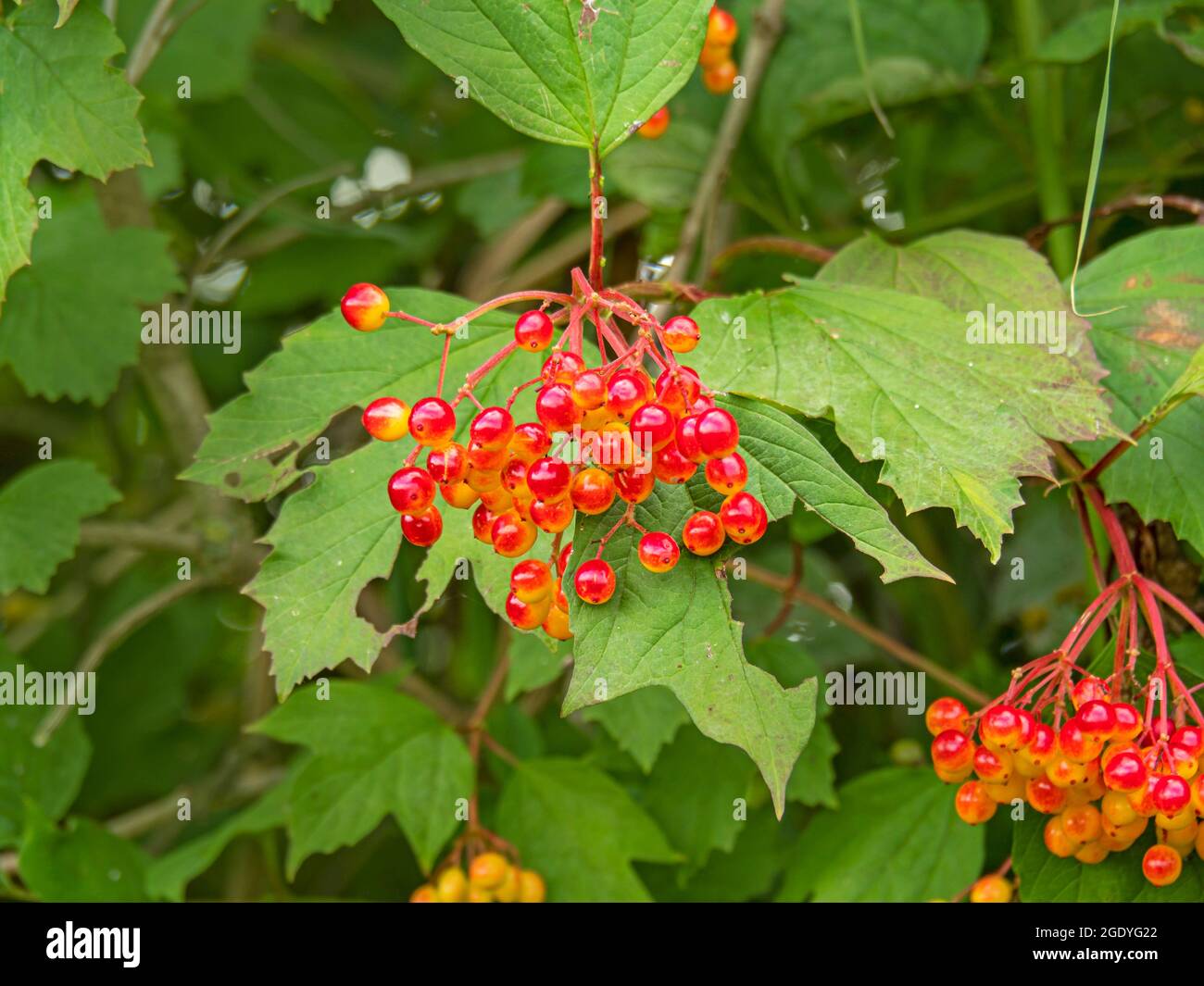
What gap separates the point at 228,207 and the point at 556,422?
1.83 m

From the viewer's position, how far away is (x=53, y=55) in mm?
1161

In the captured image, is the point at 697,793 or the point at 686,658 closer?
the point at 686,658

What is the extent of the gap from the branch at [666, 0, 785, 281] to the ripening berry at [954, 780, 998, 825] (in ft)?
2.40

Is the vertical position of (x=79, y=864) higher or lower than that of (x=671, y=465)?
lower

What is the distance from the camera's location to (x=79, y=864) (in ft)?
5.46

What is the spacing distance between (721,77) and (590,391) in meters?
0.96

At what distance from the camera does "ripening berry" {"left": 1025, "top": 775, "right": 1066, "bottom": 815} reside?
110 centimetres

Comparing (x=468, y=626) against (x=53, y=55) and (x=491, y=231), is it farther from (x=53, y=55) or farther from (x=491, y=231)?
(x=53, y=55)

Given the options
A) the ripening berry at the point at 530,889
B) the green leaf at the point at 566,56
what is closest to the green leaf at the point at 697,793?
the ripening berry at the point at 530,889

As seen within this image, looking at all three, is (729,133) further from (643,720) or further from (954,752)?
(954,752)

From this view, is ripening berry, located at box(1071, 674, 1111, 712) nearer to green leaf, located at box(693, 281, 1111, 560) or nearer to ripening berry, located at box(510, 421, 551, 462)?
green leaf, located at box(693, 281, 1111, 560)

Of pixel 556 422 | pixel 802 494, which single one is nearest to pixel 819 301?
pixel 802 494

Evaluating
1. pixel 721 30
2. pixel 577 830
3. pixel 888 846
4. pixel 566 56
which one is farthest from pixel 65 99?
pixel 888 846
